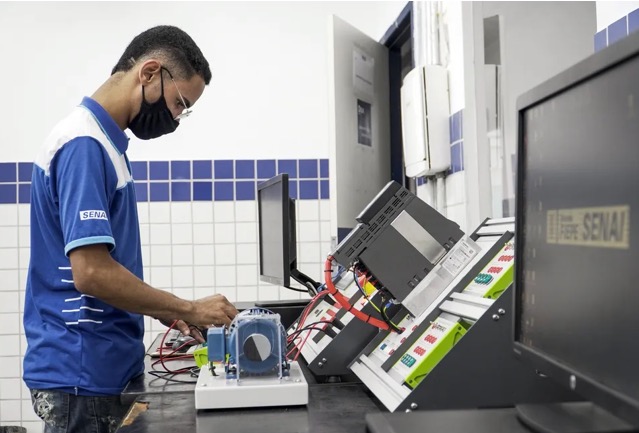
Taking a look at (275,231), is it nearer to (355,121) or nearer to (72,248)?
(72,248)

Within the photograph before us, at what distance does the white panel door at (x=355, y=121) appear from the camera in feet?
10.2

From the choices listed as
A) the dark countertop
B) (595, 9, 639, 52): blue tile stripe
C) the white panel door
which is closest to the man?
the dark countertop

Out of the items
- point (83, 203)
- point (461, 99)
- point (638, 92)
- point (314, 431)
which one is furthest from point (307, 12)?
point (638, 92)

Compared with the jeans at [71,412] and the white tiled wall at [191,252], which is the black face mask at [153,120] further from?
the white tiled wall at [191,252]

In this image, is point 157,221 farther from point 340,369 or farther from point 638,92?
point 638,92

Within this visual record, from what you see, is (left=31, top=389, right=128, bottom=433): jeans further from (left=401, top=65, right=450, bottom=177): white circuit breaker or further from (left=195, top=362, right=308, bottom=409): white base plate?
(left=401, top=65, right=450, bottom=177): white circuit breaker

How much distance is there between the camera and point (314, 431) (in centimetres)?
117

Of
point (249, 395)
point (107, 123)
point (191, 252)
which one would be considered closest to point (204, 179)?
point (191, 252)

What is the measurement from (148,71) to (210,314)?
27.4 inches

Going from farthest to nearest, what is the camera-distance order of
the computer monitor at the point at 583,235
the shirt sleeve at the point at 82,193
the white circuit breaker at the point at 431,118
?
the white circuit breaker at the point at 431,118, the shirt sleeve at the point at 82,193, the computer monitor at the point at 583,235

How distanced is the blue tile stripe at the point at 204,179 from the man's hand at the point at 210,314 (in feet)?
7.27

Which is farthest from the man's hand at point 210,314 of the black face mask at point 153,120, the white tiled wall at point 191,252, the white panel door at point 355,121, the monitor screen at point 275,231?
the white tiled wall at point 191,252

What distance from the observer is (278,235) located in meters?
2.31

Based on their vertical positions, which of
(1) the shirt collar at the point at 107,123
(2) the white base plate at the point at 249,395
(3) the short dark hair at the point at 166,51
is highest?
(3) the short dark hair at the point at 166,51
